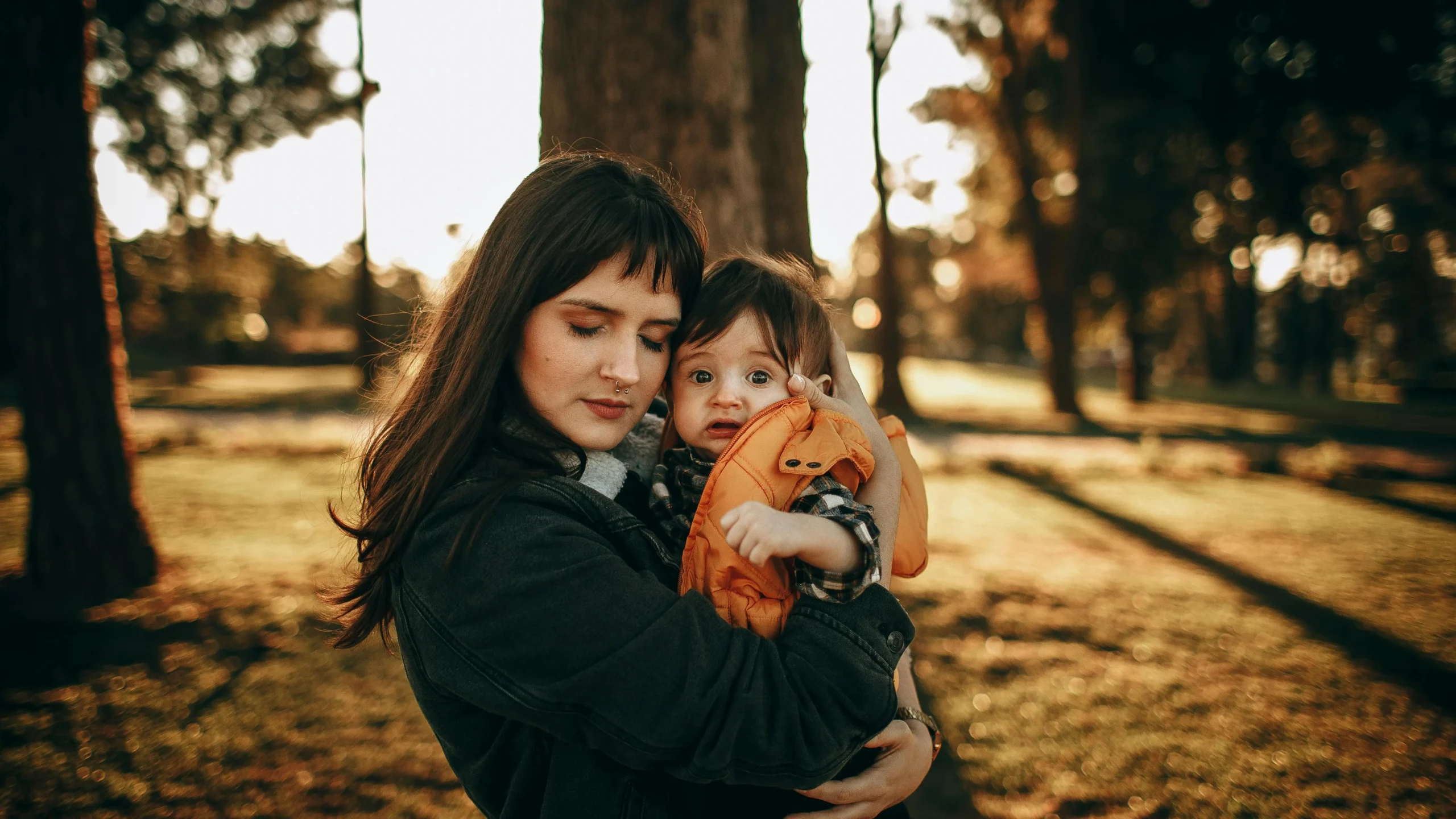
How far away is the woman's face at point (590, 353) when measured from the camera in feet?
5.14

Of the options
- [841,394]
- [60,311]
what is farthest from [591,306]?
[60,311]

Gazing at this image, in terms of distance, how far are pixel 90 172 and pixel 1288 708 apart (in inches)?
336

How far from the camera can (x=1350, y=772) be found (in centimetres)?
359

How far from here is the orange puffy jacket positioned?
1.57 m

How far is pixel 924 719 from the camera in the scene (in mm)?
1826

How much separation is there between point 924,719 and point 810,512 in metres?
0.62

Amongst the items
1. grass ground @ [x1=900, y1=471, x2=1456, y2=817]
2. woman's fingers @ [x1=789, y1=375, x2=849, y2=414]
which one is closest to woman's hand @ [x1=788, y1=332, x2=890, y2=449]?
woman's fingers @ [x1=789, y1=375, x2=849, y2=414]

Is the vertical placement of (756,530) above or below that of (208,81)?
below

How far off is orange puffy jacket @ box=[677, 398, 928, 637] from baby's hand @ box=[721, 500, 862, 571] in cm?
6

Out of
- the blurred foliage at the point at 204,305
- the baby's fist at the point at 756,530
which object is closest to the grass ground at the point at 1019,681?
the baby's fist at the point at 756,530

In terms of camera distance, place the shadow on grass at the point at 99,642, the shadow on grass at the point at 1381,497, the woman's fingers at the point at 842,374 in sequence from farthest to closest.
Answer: the shadow on grass at the point at 1381,497 → the shadow on grass at the point at 99,642 → the woman's fingers at the point at 842,374

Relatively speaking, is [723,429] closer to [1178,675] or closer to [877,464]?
[877,464]

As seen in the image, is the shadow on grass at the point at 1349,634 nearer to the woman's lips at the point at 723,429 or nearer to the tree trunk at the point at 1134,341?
the woman's lips at the point at 723,429

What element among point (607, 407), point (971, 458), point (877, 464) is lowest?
point (971, 458)
